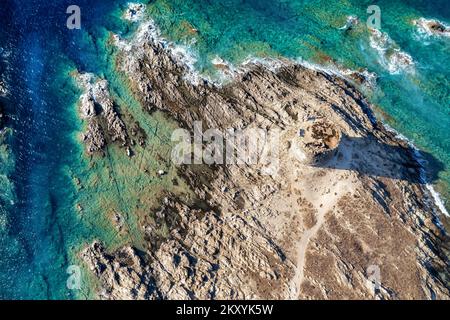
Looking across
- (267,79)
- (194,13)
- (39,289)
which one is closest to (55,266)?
(39,289)

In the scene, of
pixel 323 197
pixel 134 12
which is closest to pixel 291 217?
pixel 323 197

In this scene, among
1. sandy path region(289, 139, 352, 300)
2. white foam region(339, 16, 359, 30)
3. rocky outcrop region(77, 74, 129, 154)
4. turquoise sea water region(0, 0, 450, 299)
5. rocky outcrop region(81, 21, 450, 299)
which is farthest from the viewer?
white foam region(339, 16, 359, 30)

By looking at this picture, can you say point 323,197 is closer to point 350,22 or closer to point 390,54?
point 390,54

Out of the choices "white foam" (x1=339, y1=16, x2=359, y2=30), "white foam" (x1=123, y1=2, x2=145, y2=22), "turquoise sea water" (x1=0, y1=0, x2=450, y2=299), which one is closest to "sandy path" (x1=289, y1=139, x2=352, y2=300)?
"turquoise sea water" (x1=0, y1=0, x2=450, y2=299)

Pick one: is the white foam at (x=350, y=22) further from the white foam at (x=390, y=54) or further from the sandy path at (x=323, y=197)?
the sandy path at (x=323, y=197)

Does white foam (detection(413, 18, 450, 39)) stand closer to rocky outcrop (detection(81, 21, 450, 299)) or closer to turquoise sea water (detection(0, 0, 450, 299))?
turquoise sea water (detection(0, 0, 450, 299))

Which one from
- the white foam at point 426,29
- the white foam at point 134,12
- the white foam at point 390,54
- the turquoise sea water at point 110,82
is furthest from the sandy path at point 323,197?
the white foam at point 134,12
